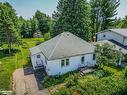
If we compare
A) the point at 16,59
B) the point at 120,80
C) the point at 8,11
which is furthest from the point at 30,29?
the point at 120,80

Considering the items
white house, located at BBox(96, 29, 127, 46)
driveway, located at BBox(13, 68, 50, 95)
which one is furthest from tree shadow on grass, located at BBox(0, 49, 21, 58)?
white house, located at BBox(96, 29, 127, 46)

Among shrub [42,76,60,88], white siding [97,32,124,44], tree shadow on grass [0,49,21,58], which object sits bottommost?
shrub [42,76,60,88]

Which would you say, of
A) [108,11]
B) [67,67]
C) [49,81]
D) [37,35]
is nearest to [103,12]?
[108,11]

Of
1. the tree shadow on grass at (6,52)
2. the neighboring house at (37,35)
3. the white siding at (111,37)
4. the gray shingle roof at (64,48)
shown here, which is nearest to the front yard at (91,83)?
the gray shingle roof at (64,48)

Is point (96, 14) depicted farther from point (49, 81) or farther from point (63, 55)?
point (49, 81)

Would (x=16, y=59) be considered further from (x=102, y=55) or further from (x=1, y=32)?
(x=102, y=55)

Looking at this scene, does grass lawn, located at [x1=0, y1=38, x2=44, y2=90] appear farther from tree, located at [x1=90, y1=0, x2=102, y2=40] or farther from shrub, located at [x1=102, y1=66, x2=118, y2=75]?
tree, located at [x1=90, y1=0, x2=102, y2=40]
